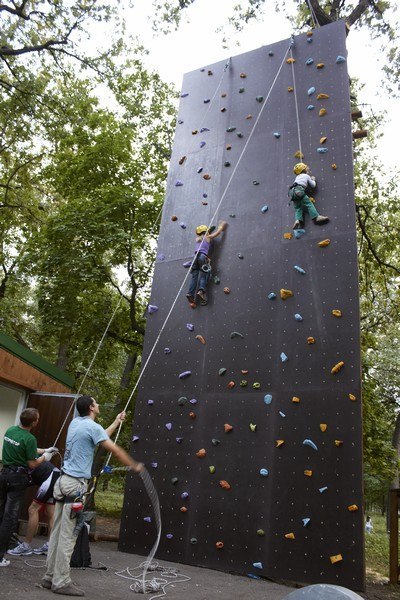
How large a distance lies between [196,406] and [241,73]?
496 centimetres

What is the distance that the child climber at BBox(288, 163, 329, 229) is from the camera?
5.77 meters

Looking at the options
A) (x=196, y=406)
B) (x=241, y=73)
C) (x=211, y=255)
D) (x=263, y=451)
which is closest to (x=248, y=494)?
(x=263, y=451)

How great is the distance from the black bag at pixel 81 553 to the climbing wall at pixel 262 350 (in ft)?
4.20

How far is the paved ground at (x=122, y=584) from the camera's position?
343cm

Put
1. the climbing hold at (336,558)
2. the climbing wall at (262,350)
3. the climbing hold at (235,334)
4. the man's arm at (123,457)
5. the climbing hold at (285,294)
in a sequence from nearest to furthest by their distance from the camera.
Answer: the man's arm at (123,457) → the climbing hold at (336,558) → the climbing wall at (262,350) → the climbing hold at (285,294) → the climbing hold at (235,334)

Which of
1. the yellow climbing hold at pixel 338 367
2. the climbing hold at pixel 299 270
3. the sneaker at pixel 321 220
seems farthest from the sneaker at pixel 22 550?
the sneaker at pixel 321 220

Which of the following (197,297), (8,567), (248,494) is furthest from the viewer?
(197,297)

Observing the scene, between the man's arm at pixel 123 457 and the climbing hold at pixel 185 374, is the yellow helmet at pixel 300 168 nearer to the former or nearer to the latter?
the climbing hold at pixel 185 374

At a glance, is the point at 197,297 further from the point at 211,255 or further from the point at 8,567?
the point at 8,567

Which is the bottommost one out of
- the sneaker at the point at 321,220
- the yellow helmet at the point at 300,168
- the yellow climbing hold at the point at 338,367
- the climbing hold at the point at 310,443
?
the climbing hold at the point at 310,443

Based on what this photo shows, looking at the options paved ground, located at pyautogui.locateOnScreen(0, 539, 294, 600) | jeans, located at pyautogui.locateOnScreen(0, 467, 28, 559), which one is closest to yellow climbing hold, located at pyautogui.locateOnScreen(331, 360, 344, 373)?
paved ground, located at pyautogui.locateOnScreen(0, 539, 294, 600)

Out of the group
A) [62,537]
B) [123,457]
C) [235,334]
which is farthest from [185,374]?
[62,537]

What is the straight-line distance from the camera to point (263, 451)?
5.24 m

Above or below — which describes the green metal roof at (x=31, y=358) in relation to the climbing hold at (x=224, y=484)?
above
